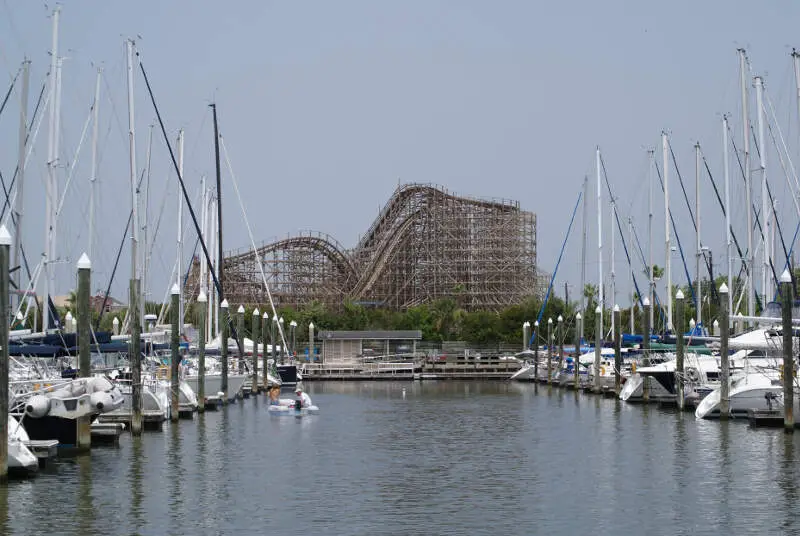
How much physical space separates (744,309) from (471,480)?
3568cm

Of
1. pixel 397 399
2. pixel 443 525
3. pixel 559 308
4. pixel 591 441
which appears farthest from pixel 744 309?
pixel 443 525

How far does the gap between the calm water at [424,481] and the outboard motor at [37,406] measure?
1.21 m

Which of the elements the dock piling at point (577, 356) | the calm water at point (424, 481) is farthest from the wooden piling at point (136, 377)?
the dock piling at point (577, 356)

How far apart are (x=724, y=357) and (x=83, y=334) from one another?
17578 mm

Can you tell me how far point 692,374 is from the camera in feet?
146

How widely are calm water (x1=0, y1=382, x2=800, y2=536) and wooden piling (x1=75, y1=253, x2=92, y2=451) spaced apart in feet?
2.51

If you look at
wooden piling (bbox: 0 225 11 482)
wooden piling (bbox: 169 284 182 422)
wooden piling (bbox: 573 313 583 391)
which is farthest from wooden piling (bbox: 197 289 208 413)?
wooden piling (bbox: 573 313 583 391)

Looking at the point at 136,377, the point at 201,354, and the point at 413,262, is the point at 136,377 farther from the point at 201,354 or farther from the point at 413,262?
the point at 413,262

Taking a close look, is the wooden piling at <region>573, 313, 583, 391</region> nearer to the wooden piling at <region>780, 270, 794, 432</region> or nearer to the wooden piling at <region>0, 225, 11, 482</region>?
the wooden piling at <region>780, 270, 794, 432</region>

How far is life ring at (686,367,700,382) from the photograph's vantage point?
1741 inches

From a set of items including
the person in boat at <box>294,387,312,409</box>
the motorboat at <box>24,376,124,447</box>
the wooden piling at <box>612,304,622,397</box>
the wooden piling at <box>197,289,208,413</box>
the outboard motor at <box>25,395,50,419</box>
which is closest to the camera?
the outboard motor at <box>25,395,50,419</box>

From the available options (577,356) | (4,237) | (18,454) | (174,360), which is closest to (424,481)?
(18,454)

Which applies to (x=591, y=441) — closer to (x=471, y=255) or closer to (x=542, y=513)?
(x=542, y=513)

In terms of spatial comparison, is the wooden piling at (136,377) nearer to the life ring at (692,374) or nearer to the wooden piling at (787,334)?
the wooden piling at (787,334)
